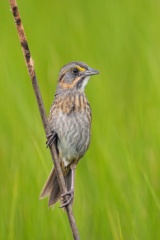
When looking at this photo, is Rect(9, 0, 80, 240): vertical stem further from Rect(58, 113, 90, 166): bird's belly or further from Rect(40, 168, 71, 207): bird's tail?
Rect(58, 113, 90, 166): bird's belly

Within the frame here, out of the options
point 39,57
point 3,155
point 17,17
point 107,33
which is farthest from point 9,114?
point 17,17

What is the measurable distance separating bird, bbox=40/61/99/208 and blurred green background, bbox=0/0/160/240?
13 cm

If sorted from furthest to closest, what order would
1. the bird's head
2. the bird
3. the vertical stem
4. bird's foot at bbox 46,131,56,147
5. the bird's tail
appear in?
the bird's head → the bird → the bird's tail → bird's foot at bbox 46,131,56,147 → the vertical stem

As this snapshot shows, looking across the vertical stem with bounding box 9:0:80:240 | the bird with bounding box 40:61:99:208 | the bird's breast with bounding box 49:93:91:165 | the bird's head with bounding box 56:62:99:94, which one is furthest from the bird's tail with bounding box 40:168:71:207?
the vertical stem with bounding box 9:0:80:240

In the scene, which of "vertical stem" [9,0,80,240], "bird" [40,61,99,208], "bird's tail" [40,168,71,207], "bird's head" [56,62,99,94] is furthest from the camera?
"bird's head" [56,62,99,94]

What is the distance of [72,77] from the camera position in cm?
507

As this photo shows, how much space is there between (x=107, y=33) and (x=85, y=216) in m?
4.07

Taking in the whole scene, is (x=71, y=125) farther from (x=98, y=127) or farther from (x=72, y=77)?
(x=98, y=127)

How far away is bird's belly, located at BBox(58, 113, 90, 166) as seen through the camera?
4.88 metres

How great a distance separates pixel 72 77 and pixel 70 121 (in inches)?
10.6

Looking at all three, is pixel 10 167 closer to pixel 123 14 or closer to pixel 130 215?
pixel 130 215

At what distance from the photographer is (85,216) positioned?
517 cm

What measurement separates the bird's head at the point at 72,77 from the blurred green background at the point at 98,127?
1.18 ft

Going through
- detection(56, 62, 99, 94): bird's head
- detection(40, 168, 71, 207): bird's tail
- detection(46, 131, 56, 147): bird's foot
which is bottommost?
detection(40, 168, 71, 207): bird's tail
